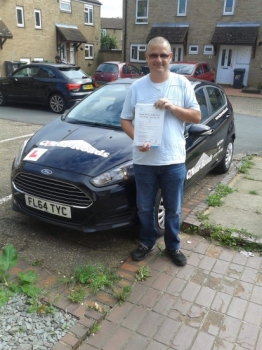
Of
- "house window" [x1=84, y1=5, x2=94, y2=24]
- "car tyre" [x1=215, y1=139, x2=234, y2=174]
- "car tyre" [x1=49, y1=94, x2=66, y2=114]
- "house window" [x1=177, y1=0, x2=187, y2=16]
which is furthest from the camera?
"house window" [x1=84, y1=5, x2=94, y2=24]

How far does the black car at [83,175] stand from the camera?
123 inches

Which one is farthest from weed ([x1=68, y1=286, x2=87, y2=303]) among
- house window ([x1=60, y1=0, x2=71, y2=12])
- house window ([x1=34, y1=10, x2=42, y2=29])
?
house window ([x1=60, y1=0, x2=71, y2=12])

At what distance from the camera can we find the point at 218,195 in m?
4.62

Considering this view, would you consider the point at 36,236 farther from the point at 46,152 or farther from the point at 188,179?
the point at 188,179

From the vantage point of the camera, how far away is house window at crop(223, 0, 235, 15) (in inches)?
864

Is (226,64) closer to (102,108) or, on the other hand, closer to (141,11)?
(141,11)

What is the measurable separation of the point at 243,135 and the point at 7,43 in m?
18.3

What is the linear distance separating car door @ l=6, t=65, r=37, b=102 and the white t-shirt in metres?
9.56

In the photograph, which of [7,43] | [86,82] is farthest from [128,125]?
[7,43]

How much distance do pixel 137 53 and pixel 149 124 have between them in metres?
24.5

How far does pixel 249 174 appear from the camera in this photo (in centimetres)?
566

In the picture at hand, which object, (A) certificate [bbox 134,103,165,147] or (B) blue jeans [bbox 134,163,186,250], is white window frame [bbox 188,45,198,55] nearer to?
(B) blue jeans [bbox 134,163,186,250]

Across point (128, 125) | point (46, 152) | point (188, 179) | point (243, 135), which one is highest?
point (128, 125)

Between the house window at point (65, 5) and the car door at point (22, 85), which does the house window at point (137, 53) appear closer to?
the house window at point (65, 5)
